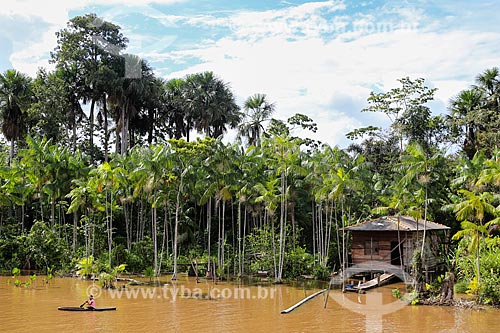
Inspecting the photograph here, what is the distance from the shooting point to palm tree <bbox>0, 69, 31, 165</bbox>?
39.6 metres

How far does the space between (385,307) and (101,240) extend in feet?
65.2

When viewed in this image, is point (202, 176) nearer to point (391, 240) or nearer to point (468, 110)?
point (391, 240)

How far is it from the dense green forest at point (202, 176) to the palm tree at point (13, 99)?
0.10 meters

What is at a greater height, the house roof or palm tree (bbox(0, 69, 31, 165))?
palm tree (bbox(0, 69, 31, 165))

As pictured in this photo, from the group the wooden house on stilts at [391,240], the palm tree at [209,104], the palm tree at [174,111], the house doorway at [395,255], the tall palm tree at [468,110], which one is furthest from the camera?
the palm tree at [174,111]

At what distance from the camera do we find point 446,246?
31.0 meters

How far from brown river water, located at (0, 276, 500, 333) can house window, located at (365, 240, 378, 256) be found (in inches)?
162

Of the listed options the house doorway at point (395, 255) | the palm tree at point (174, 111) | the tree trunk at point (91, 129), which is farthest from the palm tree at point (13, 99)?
the house doorway at point (395, 255)

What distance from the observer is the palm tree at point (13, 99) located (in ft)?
130

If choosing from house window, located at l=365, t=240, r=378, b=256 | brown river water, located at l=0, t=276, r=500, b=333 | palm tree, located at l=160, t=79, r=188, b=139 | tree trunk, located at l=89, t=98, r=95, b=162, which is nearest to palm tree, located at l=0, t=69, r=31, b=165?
tree trunk, located at l=89, t=98, r=95, b=162

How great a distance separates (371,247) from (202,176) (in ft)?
36.8

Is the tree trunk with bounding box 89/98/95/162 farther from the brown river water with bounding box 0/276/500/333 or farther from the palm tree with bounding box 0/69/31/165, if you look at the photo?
the brown river water with bounding box 0/276/500/333

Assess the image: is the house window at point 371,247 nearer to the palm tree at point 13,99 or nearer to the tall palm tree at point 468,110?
the tall palm tree at point 468,110

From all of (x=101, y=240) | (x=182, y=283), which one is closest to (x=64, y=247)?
(x=101, y=240)
